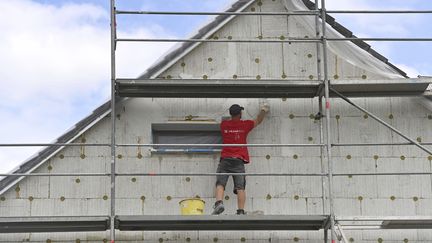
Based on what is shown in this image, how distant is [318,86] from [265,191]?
1.53 metres

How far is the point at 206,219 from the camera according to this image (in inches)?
540

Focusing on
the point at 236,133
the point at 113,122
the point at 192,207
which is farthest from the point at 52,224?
the point at 236,133

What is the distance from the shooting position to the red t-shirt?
1458 centimetres

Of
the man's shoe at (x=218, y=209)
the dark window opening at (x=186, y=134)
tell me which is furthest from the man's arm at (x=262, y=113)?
the man's shoe at (x=218, y=209)

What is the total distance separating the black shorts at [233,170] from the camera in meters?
14.5

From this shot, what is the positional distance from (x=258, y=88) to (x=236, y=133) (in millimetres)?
638

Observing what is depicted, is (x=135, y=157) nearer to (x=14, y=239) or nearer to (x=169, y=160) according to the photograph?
(x=169, y=160)

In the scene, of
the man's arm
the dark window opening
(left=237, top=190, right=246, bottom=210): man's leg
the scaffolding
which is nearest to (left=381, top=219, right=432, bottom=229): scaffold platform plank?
the scaffolding

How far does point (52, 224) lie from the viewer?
13.8 meters

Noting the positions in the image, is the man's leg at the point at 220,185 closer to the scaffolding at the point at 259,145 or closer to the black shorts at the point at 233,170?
the black shorts at the point at 233,170

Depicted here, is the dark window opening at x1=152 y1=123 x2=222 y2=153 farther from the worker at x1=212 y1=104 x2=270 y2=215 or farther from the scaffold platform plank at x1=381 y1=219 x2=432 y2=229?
the scaffold platform plank at x1=381 y1=219 x2=432 y2=229

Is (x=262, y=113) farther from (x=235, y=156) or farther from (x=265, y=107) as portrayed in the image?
(x=235, y=156)

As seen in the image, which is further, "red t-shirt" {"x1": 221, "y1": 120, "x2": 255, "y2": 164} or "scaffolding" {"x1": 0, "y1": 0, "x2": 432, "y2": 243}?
"red t-shirt" {"x1": 221, "y1": 120, "x2": 255, "y2": 164}

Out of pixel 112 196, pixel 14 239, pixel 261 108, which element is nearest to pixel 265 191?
pixel 261 108
